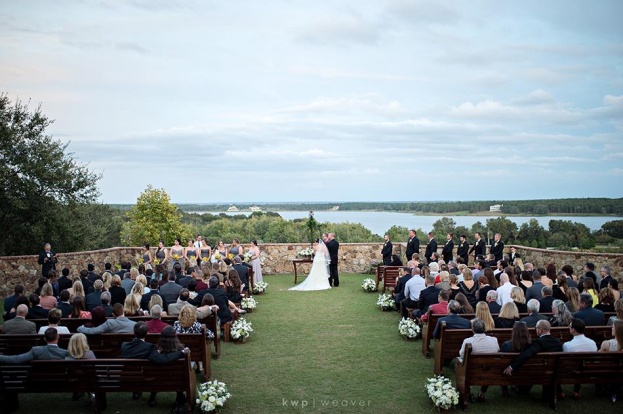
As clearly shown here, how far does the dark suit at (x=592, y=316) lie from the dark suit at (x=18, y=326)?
8791 mm

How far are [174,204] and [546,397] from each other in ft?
68.9

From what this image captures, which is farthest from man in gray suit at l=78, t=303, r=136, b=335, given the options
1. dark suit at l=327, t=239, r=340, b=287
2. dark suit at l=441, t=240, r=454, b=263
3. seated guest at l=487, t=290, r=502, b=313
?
dark suit at l=441, t=240, r=454, b=263

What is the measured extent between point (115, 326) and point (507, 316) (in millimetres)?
6222

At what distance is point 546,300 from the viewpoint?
390 inches

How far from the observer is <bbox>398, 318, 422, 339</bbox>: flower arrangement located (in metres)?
11.1

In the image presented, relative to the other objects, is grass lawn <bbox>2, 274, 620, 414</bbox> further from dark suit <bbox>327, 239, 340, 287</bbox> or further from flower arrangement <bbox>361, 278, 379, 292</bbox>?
dark suit <bbox>327, 239, 340, 287</bbox>

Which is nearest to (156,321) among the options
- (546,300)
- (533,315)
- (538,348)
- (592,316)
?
(538,348)

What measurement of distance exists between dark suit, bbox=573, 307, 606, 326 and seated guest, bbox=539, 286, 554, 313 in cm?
100

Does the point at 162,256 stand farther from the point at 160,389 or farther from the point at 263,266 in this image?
the point at 160,389

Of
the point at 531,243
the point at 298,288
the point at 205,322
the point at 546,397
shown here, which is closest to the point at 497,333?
the point at 546,397

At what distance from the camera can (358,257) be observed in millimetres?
21531

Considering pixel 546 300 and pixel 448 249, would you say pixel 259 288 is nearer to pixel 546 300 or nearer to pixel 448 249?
pixel 448 249

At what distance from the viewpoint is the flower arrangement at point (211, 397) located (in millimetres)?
7230

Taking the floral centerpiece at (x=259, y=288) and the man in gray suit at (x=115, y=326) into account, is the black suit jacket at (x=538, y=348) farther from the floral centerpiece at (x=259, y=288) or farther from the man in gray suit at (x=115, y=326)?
the floral centerpiece at (x=259, y=288)
